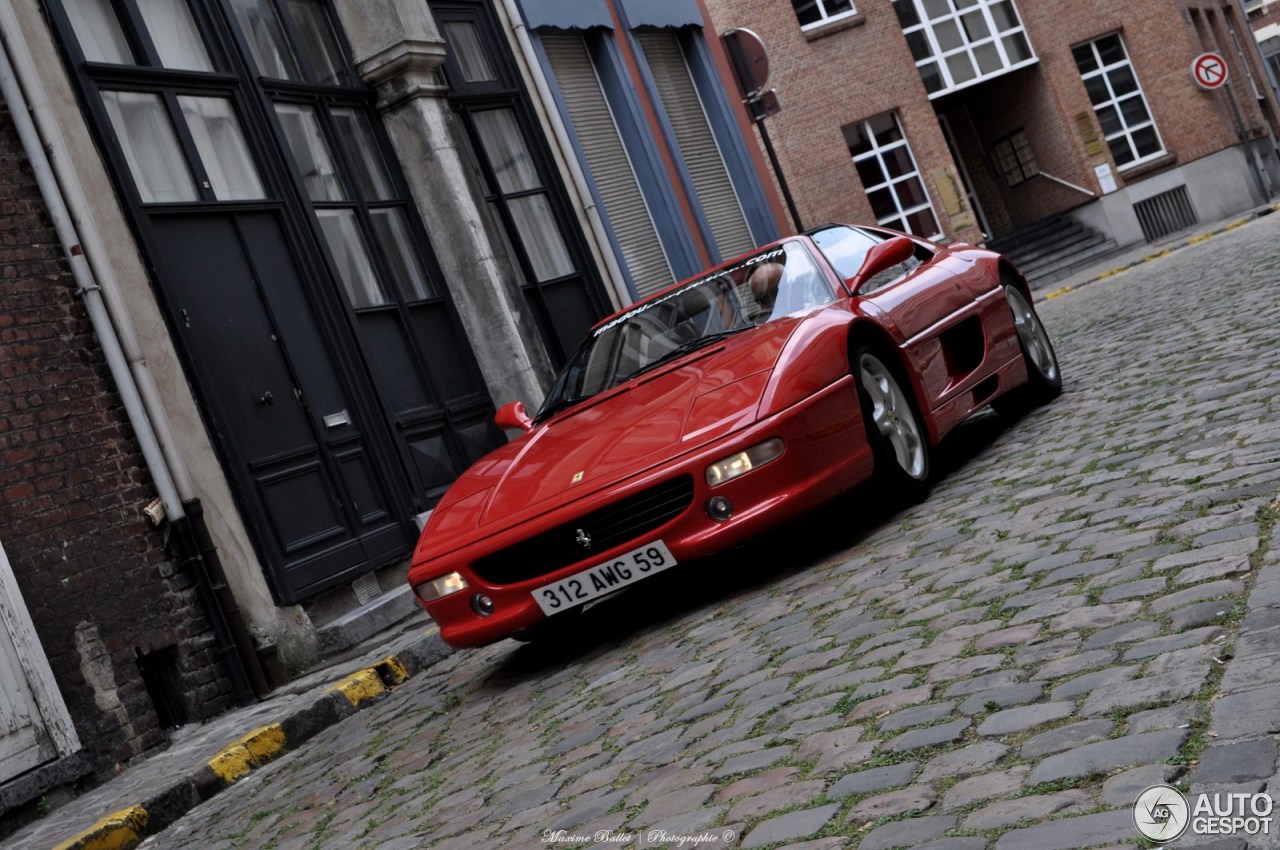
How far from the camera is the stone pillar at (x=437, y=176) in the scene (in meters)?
13.7

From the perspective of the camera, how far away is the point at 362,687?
8.42 m

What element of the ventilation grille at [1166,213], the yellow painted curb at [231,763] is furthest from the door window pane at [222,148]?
the ventilation grille at [1166,213]

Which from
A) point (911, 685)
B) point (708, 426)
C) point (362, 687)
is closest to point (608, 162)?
point (362, 687)

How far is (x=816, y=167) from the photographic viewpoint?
107 ft

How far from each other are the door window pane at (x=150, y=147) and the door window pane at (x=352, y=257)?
1579mm

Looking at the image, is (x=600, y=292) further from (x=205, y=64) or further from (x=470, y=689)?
(x=470, y=689)

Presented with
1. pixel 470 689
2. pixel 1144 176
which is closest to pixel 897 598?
pixel 470 689

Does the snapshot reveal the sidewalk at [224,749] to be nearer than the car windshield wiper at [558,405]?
Yes

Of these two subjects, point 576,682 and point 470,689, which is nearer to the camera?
point 576,682

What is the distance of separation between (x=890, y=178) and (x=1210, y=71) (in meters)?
6.56

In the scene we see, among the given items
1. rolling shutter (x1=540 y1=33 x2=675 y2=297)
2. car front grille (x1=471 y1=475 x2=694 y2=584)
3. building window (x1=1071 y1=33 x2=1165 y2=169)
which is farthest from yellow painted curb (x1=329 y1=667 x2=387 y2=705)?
building window (x1=1071 y1=33 x2=1165 y2=169)

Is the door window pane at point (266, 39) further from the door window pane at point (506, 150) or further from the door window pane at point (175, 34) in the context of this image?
the door window pane at point (506, 150)

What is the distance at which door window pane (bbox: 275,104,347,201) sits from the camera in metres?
12.3

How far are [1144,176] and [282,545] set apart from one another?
28511 mm
